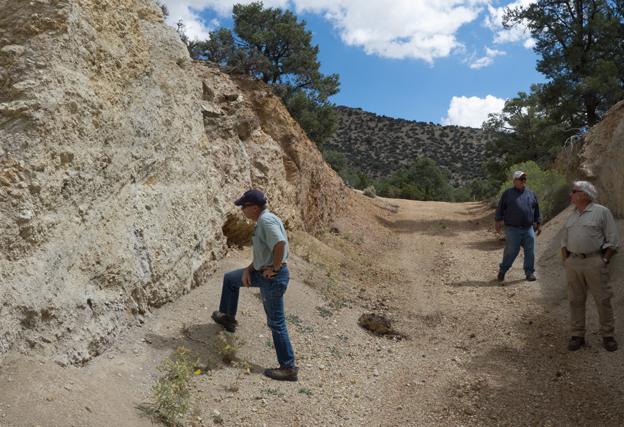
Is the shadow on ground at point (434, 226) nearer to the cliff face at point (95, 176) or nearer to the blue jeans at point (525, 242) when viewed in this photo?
the blue jeans at point (525, 242)

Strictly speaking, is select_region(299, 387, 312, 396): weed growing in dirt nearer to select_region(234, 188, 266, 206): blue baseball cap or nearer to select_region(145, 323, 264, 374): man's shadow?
select_region(145, 323, 264, 374): man's shadow

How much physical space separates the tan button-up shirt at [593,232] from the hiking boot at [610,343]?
0.91 m

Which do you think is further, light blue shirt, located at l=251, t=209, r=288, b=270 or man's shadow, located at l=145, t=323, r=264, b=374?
man's shadow, located at l=145, t=323, r=264, b=374

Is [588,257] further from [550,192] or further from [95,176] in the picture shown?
[550,192]

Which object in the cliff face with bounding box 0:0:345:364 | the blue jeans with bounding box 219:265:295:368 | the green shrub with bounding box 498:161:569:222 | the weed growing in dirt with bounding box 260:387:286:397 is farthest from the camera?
the green shrub with bounding box 498:161:569:222

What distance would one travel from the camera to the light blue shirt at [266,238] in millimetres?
4766

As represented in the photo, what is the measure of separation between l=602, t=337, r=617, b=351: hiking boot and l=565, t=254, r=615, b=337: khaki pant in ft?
0.13

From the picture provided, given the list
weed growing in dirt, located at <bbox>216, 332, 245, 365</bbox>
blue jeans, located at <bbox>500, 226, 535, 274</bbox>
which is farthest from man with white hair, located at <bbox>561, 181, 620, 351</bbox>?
weed growing in dirt, located at <bbox>216, 332, 245, 365</bbox>

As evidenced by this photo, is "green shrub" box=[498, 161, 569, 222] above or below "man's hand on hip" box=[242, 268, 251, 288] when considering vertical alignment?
above

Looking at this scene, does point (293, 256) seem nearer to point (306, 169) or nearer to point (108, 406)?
point (306, 169)

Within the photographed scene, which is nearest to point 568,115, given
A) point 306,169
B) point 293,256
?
point 306,169

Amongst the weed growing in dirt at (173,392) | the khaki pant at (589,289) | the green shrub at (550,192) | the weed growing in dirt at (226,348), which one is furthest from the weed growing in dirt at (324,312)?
the green shrub at (550,192)

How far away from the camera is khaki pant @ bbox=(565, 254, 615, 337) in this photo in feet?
18.3

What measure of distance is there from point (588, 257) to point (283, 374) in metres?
3.38
